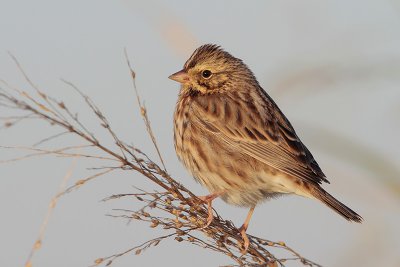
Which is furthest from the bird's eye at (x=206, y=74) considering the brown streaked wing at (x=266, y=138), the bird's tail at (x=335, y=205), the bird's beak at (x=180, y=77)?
the bird's tail at (x=335, y=205)

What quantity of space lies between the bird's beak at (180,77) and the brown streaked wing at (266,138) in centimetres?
25

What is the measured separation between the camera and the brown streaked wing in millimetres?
4527

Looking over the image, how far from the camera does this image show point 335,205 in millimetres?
4359

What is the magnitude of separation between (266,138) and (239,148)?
22 cm

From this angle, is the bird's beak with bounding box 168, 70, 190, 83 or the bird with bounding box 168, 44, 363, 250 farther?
the bird's beak with bounding box 168, 70, 190, 83

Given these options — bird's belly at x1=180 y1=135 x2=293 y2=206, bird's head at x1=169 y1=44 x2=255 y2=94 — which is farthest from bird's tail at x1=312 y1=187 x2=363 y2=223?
bird's head at x1=169 y1=44 x2=255 y2=94

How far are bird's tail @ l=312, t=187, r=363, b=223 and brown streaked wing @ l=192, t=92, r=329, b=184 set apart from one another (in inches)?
3.0

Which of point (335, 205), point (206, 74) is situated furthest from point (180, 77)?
point (335, 205)

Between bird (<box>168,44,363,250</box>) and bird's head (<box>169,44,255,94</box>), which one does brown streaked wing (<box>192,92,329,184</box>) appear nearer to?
bird (<box>168,44,363,250</box>)

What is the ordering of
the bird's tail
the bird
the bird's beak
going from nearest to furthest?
the bird's tail < the bird < the bird's beak

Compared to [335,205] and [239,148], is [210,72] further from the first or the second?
[335,205]

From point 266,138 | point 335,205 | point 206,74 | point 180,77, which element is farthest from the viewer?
point 206,74

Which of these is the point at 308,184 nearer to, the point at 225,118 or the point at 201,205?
the point at 225,118

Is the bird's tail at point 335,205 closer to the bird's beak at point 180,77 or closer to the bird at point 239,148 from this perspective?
the bird at point 239,148
